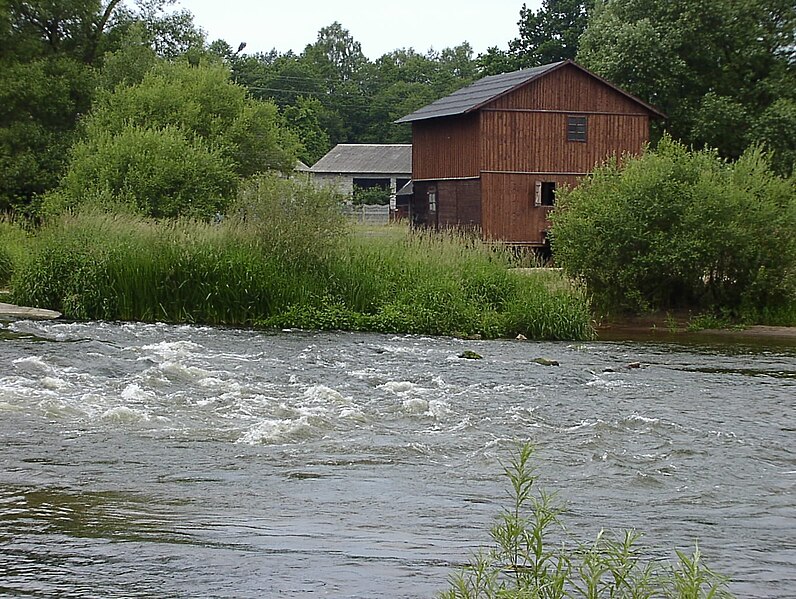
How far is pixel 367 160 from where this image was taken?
76125mm

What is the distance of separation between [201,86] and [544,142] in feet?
42.0

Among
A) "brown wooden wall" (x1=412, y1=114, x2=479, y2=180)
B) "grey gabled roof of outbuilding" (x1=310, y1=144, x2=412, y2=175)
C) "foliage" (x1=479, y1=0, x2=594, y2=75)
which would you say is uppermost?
"foliage" (x1=479, y1=0, x2=594, y2=75)

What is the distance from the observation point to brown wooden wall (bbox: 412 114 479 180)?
40881 mm

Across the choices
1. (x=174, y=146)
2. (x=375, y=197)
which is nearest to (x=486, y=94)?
A: (x=174, y=146)

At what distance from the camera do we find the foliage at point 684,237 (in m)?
26.0

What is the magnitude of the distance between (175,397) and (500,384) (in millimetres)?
4641

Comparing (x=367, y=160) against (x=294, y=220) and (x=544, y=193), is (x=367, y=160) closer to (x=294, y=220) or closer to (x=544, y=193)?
(x=544, y=193)

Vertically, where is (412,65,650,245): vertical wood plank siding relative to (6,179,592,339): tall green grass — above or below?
above

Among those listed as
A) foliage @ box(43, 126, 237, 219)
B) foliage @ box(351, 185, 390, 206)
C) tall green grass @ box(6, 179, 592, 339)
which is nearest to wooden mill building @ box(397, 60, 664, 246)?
foliage @ box(43, 126, 237, 219)

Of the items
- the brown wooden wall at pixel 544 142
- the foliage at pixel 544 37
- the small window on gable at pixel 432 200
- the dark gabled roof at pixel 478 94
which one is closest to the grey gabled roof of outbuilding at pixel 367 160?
the foliage at pixel 544 37

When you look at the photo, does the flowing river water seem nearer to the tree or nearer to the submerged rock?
the submerged rock

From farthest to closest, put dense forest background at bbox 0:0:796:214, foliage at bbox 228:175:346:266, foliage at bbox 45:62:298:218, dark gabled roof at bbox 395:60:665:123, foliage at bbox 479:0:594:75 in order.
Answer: foliage at bbox 479:0:594:75
dark gabled roof at bbox 395:60:665:123
dense forest background at bbox 0:0:796:214
foliage at bbox 45:62:298:218
foliage at bbox 228:175:346:266

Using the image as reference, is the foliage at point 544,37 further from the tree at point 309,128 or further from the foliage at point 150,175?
the foliage at point 150,175

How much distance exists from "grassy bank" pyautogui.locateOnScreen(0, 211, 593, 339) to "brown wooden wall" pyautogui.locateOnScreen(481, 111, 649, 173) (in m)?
16.9
